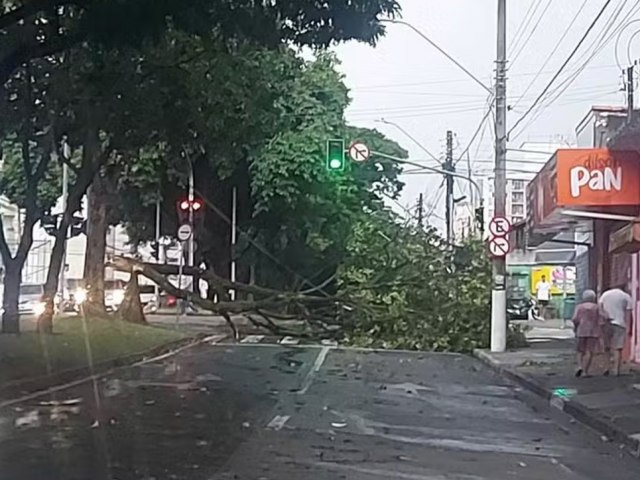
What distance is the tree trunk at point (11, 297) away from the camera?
28094mm

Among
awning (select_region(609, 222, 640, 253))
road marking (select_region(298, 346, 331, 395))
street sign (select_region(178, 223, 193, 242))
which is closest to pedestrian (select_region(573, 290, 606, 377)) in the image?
awning (select_region(609, 222, 640, 253))

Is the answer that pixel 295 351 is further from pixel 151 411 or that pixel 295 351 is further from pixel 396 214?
pixel 151 411

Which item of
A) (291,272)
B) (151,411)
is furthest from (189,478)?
(291,272)

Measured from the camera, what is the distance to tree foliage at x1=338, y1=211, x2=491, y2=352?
3478cm

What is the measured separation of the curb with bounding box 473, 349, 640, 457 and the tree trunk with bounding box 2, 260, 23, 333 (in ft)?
37.2

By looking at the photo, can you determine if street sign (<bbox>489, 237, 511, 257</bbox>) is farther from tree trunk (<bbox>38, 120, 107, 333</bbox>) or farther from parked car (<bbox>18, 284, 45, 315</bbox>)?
parked car (<bbox>18, 284, 45, 315</bbox>)

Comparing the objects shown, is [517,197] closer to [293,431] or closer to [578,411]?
[578,411]

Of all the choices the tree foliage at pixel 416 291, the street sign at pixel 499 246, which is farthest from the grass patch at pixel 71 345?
the street sign at pixel 499 246

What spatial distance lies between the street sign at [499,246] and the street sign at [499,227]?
0.13m

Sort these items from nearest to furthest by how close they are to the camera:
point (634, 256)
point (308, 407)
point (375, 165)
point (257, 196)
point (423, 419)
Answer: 1. point (423, 419)
2. point (308, 407)
3. point (634, 256)
4. point (257, 196)
5. point (375, 165)

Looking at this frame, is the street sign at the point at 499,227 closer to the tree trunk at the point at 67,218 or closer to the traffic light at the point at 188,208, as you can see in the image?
the tree trunk at the point at 67,218

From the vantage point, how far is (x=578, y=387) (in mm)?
21219

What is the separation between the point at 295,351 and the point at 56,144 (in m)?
8.61

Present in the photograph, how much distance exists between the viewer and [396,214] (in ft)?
133
